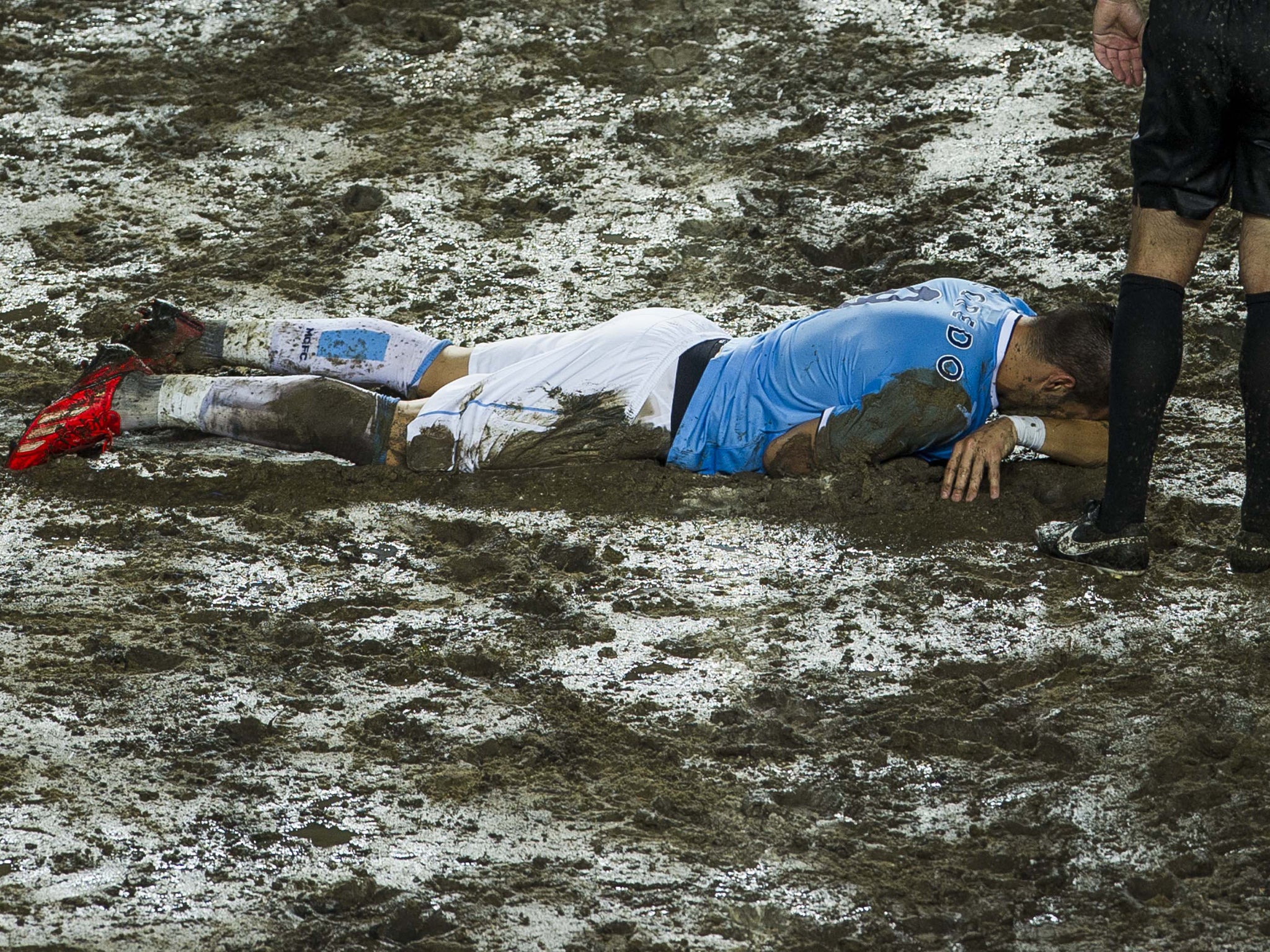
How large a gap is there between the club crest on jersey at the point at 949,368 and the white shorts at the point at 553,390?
67 centimetres

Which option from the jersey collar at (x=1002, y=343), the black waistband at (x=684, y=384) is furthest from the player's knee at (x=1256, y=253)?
the black waistband at (x=684, y=384)

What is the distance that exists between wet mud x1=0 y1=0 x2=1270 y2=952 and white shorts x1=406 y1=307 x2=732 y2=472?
116 millimetres

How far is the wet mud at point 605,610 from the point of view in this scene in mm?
2277

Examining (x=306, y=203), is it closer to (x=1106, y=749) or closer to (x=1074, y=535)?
(x=1074, y=535)

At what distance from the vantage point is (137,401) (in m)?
3.74

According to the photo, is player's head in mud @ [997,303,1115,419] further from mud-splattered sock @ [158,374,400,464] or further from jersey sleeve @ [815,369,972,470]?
mud-splattered sock @ [158,374,400,464]

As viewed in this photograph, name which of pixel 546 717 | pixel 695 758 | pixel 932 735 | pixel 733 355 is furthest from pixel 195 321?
pixel 932 735

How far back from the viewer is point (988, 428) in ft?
11.3

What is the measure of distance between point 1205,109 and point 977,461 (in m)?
1.00

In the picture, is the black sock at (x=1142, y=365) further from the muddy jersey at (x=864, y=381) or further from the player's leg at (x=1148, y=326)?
the muddy jersey at (x=864, y=381)

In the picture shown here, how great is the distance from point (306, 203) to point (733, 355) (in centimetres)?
235

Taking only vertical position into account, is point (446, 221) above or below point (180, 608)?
above

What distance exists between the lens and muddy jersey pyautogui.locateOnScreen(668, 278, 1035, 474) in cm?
337

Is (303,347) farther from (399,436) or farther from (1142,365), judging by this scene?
(1142,365)
